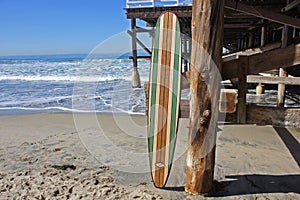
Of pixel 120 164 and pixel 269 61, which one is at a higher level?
pixel 269 61

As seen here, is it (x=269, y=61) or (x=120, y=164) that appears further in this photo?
(x=120, y=164)

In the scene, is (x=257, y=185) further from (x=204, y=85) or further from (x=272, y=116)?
(x=204, y=85)

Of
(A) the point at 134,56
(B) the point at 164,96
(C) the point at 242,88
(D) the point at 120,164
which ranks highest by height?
(A) the point at 134,56

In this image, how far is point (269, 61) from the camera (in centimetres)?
246

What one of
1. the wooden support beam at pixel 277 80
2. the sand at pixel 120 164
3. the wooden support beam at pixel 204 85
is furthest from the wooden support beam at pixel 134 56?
the wooden support beam at pixel 204 85

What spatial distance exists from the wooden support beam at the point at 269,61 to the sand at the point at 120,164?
49.9 inches

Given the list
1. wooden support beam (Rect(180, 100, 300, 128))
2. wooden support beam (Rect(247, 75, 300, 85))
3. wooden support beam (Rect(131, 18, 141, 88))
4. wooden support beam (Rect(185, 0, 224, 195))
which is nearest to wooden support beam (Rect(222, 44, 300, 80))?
wooden support beam (Rect(185, 0, 224, 195))

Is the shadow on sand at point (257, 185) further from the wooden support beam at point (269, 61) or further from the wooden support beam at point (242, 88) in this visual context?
the wooden support beam at point (269, 61)

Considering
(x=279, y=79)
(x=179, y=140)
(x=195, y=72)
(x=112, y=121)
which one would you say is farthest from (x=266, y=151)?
(x=112, y=121)

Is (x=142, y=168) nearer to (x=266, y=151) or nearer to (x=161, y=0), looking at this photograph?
(x=266, y=151)

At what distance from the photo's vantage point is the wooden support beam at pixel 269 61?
2371 millimetres

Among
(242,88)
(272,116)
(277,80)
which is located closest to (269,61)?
(242,88)

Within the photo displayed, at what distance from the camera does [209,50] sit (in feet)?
7.61

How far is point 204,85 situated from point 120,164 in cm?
176
